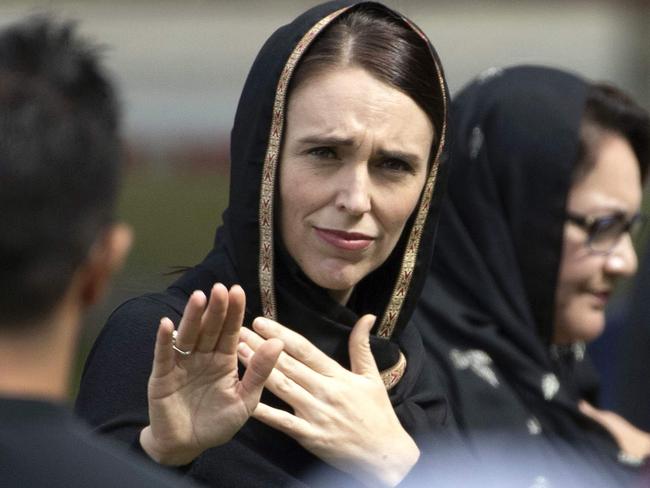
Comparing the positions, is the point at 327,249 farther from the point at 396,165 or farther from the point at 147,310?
the point at 147,310

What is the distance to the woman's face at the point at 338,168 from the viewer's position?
2.77 metres

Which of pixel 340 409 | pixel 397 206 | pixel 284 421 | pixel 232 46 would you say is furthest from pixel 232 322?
pixel 232 46

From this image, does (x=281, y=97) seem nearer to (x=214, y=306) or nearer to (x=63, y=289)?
(x=214, y=306)

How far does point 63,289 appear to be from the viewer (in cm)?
163

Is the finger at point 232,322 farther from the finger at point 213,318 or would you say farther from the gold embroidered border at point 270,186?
the gold embroidered border at point 270,186

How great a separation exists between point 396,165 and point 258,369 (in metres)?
0.69

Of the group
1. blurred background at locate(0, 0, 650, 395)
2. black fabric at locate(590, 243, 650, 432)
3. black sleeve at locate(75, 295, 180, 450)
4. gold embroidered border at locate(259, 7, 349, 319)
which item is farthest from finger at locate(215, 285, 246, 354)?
blurred background at locate(0, 0, 650, 395)

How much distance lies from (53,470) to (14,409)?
7cm

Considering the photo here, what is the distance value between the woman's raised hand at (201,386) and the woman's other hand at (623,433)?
190 cm

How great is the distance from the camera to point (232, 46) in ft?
55.4

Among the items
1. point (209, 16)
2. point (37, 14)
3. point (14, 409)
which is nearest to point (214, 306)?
point (37, 14)

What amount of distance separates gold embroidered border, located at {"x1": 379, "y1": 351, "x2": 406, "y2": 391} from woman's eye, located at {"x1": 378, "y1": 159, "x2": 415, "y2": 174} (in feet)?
1.21

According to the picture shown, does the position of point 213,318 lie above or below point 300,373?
above

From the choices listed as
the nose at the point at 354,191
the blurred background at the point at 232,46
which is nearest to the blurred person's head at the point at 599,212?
the nose at the point at 354,191
